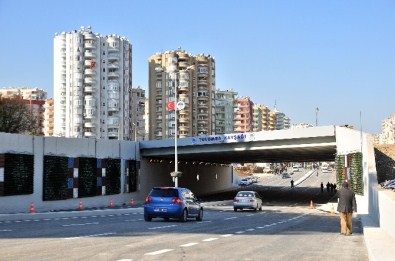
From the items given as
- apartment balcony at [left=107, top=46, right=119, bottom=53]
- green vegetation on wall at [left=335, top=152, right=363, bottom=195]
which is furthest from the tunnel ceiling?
apartment balcony at [left=107, top=46, right=119, bottom=53]

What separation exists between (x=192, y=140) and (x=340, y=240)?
148ft

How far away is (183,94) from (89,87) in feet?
100.0

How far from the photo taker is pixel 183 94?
183625 mm

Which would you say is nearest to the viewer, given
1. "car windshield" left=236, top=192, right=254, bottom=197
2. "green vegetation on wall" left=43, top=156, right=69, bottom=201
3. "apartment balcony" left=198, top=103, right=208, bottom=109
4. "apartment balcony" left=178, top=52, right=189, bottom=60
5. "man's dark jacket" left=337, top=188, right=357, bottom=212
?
"man's dark jacket" left=337, top=188, right=357, bottom=212

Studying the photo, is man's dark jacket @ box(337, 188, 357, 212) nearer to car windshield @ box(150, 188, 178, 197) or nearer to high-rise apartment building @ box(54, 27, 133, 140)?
car windshield @ box(150, 188, 178, 197)

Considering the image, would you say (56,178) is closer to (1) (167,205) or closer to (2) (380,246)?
(1) (167,205)

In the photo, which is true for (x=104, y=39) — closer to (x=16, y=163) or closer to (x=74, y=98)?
(x=74, y=98)

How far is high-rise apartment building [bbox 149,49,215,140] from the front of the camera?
181 metres

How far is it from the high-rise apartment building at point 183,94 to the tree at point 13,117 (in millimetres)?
61942

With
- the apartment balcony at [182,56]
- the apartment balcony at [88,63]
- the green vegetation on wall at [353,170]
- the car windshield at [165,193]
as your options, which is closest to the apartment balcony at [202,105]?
the apartment balcony at [182,56]

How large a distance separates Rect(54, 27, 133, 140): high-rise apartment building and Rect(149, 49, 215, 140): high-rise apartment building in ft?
41.1

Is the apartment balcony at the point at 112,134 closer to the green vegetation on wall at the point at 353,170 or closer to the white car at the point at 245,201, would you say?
the green vegetation on wall at the point at 353,170

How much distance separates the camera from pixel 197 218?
3084 cm

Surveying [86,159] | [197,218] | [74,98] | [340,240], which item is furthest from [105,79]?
[340,240]
